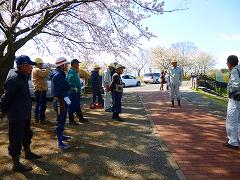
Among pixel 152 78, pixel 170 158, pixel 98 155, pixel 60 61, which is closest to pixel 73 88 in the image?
pixel 60 61

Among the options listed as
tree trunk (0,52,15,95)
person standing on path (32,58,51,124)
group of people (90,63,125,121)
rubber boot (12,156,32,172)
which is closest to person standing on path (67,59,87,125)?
person standing on path (32,58,51,124)

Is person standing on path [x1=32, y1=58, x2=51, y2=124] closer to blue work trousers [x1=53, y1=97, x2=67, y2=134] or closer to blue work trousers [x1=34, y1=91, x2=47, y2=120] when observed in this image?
blue work trousers [x1=34, y1=91, x2=47, y2=120]

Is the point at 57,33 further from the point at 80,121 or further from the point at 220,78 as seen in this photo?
the point at 220,78

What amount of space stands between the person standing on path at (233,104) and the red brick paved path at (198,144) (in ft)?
0.99

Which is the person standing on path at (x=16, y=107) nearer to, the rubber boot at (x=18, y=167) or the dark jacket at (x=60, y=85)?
the rubber boot at (x=18, y=167)

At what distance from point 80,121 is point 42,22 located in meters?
3.93

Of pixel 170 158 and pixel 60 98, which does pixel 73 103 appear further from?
pixel 170 158

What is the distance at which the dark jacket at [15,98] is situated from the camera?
18.4 ft

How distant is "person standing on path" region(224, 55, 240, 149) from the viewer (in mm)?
7035

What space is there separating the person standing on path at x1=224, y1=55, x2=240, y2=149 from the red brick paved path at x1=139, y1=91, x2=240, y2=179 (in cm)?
30

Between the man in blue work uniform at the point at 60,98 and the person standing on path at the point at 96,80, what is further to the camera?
the person standing on path at the point at 96,80

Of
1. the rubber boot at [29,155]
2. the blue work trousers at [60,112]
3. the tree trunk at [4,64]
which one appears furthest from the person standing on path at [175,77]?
the rubber boot at [29,155]

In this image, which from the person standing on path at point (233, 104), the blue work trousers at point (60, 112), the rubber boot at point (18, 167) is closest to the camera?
the rubber boot at point (18, 167)

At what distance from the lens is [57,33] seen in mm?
14867
